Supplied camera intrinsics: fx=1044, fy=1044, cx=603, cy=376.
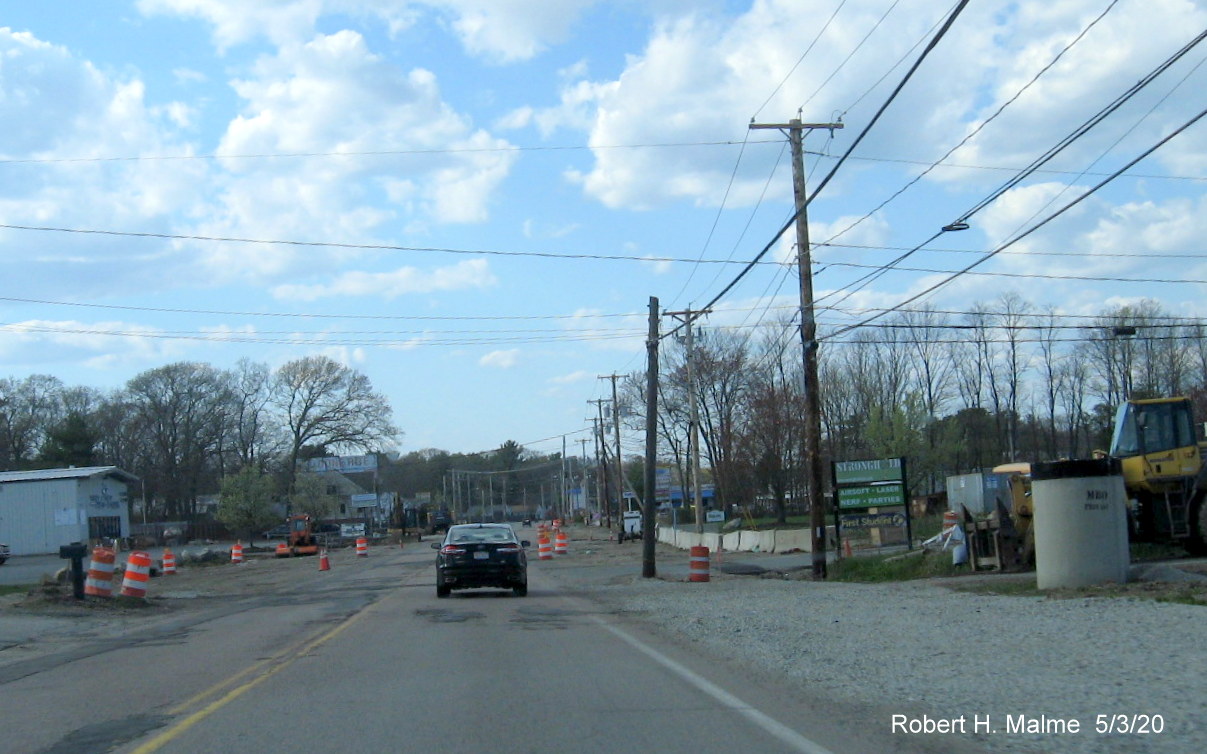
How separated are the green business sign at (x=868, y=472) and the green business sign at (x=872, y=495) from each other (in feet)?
0.69

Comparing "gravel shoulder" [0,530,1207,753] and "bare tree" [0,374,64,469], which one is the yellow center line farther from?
"bare tree" [0,374,64,469]

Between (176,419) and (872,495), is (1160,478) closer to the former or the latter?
(872,495)

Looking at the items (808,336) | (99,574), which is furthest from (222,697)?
A: (808,336)

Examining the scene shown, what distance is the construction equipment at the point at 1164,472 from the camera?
20859mm

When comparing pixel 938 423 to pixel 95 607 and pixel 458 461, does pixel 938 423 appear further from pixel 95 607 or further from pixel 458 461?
pixel 458 461

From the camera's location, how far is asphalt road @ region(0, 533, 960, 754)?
7793mm

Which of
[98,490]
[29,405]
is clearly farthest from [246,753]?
[29,405]

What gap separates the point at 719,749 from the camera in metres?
7.29

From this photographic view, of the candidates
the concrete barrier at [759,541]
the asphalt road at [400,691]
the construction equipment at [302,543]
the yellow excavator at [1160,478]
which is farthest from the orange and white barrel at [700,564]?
the construction equipment at [302,543]

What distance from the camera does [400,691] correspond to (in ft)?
32.7

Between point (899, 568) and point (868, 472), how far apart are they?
20.3 feet

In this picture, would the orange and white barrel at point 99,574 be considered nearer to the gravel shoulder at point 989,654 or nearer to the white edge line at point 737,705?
the gravel shoulder at point 989,654

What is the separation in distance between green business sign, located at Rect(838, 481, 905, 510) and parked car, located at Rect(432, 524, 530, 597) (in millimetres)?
11798

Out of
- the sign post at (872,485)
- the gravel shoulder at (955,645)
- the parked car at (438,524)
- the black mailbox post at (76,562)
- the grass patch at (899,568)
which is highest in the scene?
the sign post at (872,485)
